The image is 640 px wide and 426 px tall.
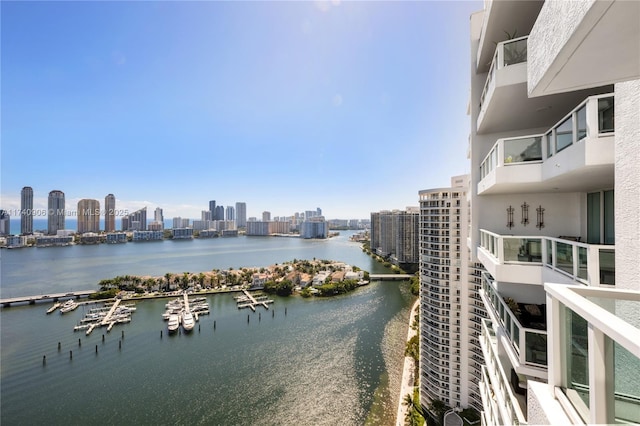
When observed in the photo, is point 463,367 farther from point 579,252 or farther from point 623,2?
point 623,2

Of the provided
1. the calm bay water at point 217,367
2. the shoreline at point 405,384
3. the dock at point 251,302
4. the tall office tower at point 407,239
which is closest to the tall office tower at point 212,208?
the calm bay water at point 217,367

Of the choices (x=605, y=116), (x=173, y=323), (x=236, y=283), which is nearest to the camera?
(x=605, y=116)

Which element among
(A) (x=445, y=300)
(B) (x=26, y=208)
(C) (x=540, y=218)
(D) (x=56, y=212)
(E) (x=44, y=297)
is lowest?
(E) (x=44, y=297)

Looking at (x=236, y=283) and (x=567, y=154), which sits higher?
(x=567, y=154)

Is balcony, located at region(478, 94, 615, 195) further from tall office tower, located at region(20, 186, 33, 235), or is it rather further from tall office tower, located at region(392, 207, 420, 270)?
tall office tower, located at region(20, 186, 33, 235)

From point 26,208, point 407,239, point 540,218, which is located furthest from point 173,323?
point 26,208

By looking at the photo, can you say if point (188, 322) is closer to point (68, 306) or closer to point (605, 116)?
point (68, 306)

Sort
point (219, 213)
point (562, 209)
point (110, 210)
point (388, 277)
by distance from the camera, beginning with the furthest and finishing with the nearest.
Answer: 1. point (219, 213)
2. point (110, 210)
3. point (388, 277)
4. point (562, 209)

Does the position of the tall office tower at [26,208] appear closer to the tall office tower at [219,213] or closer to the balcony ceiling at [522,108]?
the tall office tower at [219,213]
